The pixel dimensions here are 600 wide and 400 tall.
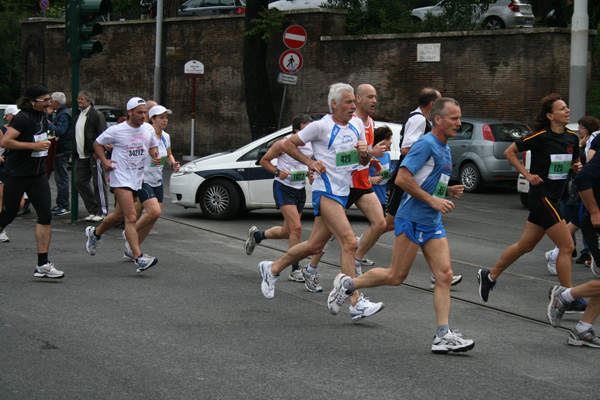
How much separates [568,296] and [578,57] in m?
12.1

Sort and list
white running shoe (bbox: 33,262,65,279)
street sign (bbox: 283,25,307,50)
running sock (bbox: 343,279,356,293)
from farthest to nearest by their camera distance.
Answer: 1. street sign (bbox: 283,25,307,50)
2. white running shoe (bbox: 33,262,65,279)
3. running sock (bbox: 343,279,356,293)

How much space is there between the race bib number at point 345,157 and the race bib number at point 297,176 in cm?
164

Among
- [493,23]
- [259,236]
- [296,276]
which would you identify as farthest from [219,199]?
[493,23]

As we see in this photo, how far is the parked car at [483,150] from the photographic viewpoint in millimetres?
19406

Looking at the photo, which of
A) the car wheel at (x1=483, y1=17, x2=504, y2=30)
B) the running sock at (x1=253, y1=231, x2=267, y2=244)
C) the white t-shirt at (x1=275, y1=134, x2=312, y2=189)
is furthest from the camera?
the car wheel at (x1=483, y1=17, x2=504, y2=30)

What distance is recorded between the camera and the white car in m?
A: 13.8

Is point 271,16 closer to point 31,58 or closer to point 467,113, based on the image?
point 467,113

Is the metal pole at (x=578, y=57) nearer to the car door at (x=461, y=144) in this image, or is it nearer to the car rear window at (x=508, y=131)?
the car rear window at (x=508, y=131)

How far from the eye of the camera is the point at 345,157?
7691 mm

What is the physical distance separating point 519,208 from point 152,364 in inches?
488

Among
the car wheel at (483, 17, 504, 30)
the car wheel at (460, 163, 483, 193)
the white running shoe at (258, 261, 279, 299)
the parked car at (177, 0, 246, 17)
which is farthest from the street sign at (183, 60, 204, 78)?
the white running shoe at (258, 261, 279, 299)

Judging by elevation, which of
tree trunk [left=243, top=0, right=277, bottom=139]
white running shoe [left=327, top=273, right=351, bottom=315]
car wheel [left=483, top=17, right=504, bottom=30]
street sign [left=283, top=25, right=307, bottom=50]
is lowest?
white running shoe [left=327, top=273, right=351, bottom=315]

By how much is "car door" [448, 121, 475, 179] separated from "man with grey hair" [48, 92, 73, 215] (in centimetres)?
874

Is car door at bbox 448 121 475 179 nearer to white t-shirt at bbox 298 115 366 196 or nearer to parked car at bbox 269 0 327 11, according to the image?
parked car at bbox 269 0 327 11
